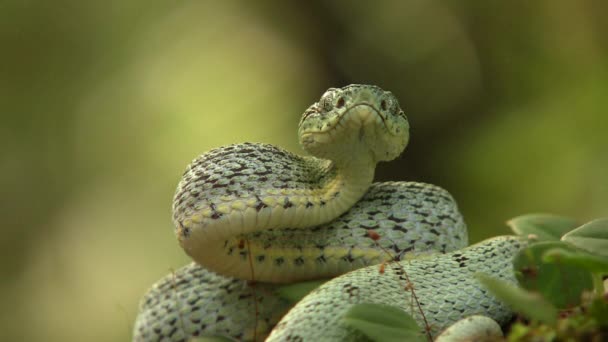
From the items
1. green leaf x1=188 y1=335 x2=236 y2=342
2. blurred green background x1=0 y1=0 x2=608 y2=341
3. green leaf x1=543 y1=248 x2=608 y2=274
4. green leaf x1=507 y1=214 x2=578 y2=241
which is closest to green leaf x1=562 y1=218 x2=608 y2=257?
green leaf x1=543 y1=248 x2=608 y2=274

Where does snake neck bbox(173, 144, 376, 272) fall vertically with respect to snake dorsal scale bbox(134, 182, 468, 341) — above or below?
above

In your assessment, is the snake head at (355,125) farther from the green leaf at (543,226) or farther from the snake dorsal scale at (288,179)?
the green leaf at (543,226)

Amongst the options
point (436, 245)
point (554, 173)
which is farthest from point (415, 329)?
point (554, 173)

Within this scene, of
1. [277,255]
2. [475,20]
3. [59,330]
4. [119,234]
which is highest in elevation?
[475,20]

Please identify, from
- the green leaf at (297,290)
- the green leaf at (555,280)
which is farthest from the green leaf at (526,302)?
the green leaf at (297,290)

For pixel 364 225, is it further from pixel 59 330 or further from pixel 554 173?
pixel 59 330

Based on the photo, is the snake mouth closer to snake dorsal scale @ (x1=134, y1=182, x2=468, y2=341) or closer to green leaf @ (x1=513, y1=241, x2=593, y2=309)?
snake dorsal scale @ (x1=134, y1=182, x2=468, y2=341)
